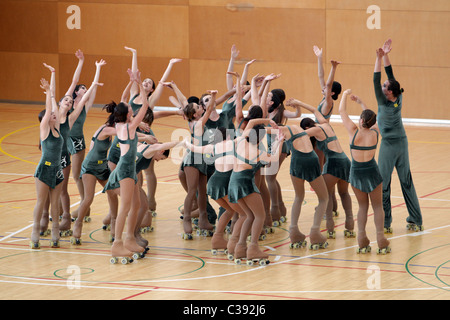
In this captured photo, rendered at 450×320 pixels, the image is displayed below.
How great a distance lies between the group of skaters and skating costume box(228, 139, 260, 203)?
0.01 metres

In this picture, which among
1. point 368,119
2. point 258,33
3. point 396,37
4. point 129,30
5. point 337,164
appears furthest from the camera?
point 129,30

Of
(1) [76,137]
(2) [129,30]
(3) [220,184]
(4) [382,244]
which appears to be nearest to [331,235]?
(4) [382,244]

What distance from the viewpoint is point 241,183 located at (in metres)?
8.65

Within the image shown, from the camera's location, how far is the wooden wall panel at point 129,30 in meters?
21.0

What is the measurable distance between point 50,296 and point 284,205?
14.9 feet

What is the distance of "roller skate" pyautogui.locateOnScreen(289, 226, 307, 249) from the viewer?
9445 millimetres

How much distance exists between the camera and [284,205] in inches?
447

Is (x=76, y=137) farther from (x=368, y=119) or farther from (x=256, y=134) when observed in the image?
(x=368, y=119)

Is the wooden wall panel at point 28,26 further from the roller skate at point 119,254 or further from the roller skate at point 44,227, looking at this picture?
the roller skate at point 119,254

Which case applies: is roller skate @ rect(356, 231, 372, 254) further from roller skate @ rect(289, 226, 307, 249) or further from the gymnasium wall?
the gymnasium wall

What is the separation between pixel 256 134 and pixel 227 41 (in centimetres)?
1218

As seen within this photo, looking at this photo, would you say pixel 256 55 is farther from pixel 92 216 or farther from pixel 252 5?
pixel 92 216

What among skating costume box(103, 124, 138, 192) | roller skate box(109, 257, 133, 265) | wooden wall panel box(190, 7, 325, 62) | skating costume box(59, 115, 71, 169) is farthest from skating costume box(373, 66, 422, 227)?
wooden wall panel box(190, 7, 325, 62)

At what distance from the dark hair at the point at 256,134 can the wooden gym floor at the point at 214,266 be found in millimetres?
1406
